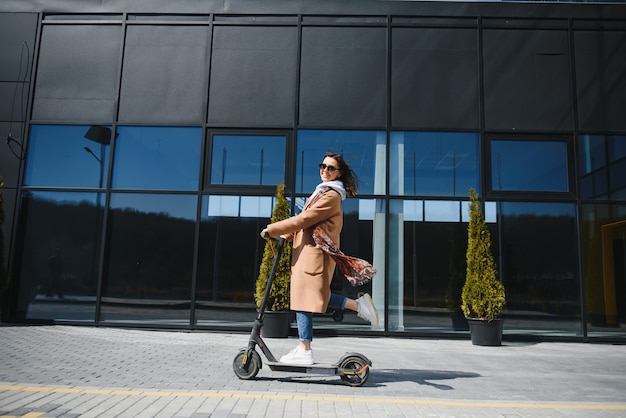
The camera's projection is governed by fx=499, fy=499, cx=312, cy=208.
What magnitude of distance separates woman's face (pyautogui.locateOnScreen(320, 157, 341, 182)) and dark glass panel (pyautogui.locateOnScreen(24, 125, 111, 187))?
5.47 m

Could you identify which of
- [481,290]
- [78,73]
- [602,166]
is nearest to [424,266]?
[481,290]

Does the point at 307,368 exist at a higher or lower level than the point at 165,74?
lower

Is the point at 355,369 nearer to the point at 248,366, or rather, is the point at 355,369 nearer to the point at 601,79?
the point at 248,366

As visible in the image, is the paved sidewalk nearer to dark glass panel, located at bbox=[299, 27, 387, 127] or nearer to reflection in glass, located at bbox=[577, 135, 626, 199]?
reflection in glass, located at bbox=[577, 135, 626, 199]

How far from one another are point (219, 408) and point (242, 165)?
5647 millimetres

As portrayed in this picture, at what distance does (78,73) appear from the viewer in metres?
9.03

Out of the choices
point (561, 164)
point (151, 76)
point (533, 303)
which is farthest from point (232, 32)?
point (533, 303)

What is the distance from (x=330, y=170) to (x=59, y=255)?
237 inches

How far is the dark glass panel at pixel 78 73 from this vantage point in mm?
8891

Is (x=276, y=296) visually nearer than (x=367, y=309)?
No

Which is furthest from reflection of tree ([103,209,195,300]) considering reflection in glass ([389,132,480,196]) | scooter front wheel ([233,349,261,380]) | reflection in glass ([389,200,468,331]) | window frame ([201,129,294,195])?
scooter front wheel ([233,349,261,380])

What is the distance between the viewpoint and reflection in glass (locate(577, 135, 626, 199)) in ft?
27.6

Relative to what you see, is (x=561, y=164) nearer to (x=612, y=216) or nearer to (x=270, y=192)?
(x=612, y=216)

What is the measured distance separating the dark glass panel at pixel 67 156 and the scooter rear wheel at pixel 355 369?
20.3 feet
